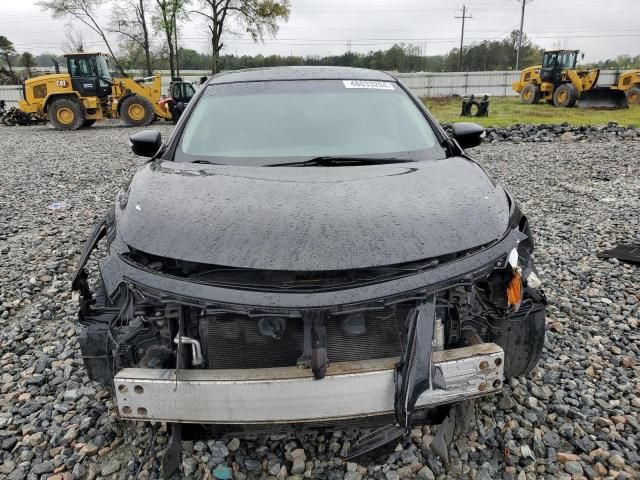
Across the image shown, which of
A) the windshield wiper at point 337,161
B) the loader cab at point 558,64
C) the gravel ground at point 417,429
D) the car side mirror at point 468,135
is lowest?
the gravel ground at point 417,429

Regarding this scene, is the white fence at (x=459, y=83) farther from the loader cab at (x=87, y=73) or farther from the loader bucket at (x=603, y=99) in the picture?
the loader cab at (x=87, y=73)

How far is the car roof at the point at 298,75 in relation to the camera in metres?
3.24

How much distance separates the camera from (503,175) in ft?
26.0

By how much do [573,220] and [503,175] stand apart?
2.64m

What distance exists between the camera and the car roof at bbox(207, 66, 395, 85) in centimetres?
324

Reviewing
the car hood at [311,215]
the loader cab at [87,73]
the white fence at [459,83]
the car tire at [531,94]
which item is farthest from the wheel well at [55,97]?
the car tire at [531,94]

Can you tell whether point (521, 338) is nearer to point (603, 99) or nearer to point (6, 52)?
point (603, 99)

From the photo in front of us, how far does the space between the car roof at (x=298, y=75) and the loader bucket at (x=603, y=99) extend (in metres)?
20.5

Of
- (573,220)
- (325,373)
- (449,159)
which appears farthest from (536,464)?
(573,220)

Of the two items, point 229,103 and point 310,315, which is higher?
point 229,103

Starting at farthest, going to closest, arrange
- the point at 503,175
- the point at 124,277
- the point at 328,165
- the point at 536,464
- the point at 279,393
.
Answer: the point at 503,175
the point at 328,165
the point at 536,464
the point at 124,277
the point at 279,393

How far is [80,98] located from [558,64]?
64.2 ft

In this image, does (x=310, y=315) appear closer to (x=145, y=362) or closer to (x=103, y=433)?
(x=145, y=362)

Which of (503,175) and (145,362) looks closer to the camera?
(145,362)
